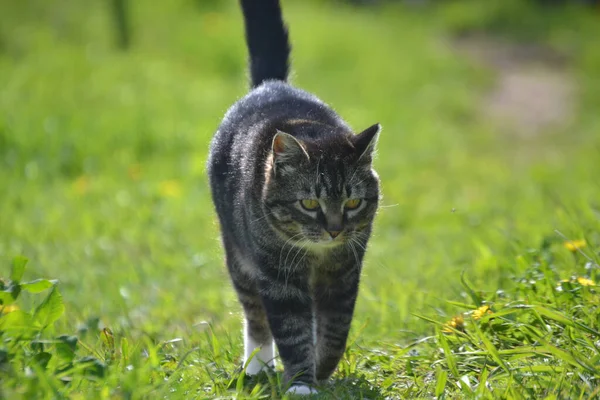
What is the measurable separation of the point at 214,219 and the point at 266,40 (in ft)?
3.18

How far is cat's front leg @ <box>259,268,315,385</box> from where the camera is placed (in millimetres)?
3293

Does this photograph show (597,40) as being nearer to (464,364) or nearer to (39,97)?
(39,97)

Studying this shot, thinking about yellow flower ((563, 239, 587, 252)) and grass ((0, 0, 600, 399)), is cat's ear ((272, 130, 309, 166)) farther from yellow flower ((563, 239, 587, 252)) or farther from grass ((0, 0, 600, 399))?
yellow flower ((563, 239, 587, 252))

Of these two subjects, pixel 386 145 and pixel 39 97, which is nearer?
pixel 39 97

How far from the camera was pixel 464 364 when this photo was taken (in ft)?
9.85

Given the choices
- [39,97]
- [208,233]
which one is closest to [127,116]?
[39,97]

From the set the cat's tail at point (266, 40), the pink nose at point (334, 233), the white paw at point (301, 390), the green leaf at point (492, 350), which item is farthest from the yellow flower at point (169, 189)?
the green leaf at point (492, 350)

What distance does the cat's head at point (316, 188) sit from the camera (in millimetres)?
3303

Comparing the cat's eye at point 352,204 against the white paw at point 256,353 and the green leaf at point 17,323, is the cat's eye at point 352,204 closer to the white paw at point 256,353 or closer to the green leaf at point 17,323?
the white paw at point 256,353

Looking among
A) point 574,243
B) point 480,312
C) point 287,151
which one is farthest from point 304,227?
point 574,243

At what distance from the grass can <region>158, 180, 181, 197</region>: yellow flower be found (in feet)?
0.06

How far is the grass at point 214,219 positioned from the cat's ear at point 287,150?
0.79 m

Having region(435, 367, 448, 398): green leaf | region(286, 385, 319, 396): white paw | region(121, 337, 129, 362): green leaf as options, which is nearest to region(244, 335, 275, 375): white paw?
region(286, 385, 319, 396): white paw

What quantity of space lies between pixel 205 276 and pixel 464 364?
2.90 meters
